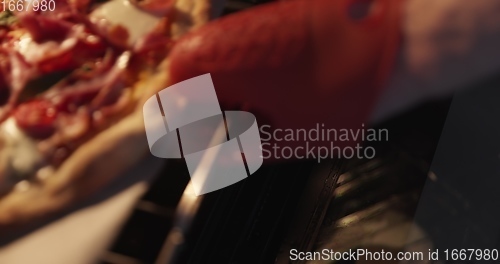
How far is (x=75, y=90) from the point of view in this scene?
3.02ft

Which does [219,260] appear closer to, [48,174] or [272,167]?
[272,167]

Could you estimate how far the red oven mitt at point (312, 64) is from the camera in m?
0.81

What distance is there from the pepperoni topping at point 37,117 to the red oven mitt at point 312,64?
22cm

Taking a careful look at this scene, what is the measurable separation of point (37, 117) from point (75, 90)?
7 centimetres

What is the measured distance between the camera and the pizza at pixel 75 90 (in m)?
0.86

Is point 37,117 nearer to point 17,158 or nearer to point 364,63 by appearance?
point 17,158

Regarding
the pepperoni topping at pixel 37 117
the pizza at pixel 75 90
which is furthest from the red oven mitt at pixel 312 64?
the pepperoni topping at pixel 37 117

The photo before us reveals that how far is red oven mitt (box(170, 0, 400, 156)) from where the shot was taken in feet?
2.67

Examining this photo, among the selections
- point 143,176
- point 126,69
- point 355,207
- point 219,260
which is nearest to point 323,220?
point 355,207

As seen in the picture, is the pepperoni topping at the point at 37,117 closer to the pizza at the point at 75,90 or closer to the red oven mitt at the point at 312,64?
the pizza at the point at 75,90

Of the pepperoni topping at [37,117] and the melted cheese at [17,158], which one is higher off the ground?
the pepperoni topping at [37,117]

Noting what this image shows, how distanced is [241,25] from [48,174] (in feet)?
1.16

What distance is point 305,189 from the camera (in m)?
0.83

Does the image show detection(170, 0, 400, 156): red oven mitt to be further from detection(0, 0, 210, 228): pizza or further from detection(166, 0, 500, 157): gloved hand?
detection(0, 0, 210, 228): pizza
